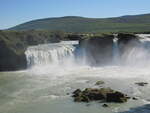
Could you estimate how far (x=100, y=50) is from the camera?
46281mm

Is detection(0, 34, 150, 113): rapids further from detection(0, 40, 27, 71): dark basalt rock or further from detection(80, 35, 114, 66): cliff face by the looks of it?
detection(0, 40, 27, 71): dark basalt rock

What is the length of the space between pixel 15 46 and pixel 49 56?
6.44 m

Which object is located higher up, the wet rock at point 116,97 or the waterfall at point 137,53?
the waterfall at point 137,53

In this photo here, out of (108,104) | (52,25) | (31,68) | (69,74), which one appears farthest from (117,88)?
(52,25)

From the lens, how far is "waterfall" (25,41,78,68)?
46125 millimetres

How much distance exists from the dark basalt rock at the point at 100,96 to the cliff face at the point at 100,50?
19733mm

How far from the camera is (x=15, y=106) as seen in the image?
79.9 ft

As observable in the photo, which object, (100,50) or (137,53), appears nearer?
(137,53)

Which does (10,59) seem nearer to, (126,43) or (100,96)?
(126,43)

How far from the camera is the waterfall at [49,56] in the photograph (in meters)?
46.1

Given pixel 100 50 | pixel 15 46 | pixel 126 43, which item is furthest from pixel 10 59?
pixel 126 43

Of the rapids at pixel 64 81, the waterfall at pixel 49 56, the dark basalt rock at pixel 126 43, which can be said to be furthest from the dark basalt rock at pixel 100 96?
the waterfall at pixel 49 56

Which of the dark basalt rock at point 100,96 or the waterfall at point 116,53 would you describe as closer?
the dark basalt rock at point 100,96

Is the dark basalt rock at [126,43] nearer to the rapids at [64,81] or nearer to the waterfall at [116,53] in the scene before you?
the rapids at [64,81]
